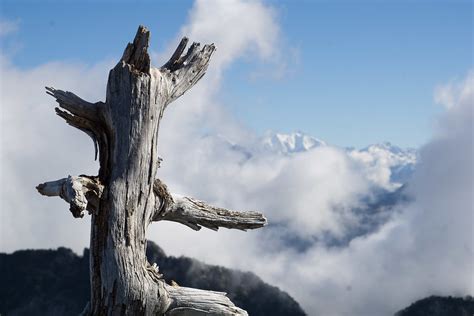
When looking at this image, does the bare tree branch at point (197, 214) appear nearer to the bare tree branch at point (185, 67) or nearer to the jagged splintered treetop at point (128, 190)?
the jagged splintered treetop at point (128, 190)

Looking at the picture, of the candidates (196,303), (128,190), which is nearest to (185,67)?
(128,190)

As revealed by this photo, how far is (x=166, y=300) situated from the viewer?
7184mm

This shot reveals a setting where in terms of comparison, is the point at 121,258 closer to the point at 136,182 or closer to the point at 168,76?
the point at 136,182

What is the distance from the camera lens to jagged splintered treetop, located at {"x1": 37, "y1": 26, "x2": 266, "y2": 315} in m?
6.89

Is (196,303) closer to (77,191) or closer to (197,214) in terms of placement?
(197,214)

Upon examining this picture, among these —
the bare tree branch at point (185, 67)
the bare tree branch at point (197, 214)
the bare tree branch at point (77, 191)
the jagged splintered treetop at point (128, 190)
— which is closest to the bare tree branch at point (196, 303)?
the jagged splintered treetop at point (128, 190)

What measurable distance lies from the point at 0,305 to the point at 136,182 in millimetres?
207267

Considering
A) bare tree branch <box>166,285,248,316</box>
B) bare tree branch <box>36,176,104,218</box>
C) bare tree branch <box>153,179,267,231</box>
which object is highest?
bare tree branch <box>153,179,267,231</box>

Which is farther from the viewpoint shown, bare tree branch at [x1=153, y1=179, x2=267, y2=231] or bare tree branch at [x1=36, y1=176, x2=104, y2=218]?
bare tree branch at [x1=153, y1=179, x2=267, y2=231]

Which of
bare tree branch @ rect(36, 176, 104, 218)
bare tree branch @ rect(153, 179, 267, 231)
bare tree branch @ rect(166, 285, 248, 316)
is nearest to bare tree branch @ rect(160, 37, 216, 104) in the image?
bare tree branch @ rect(153, 179, 267, 231)

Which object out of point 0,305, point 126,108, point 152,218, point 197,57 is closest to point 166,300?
point 152,218

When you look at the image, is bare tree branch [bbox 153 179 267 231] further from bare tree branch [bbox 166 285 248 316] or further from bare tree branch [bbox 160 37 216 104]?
bare tree branch [bbox 160 37 216 104]

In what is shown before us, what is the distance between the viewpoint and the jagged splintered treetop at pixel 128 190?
6.89m

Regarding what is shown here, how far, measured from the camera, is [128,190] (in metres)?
7.07
